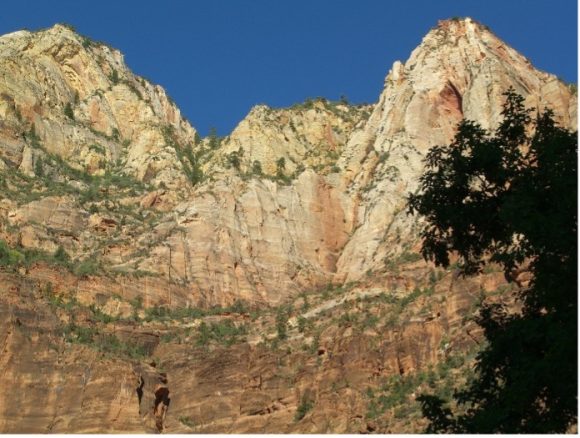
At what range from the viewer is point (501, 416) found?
21.0 meters

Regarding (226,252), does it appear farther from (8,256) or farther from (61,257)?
(8,256)

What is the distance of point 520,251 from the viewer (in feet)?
74.1

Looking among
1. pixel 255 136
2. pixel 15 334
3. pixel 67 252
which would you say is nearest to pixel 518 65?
pixel 255 136

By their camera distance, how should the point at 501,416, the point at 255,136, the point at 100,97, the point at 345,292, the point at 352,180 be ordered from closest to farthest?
1. the point at 501,416
2. the point at 345,292
3. the point at 352,180
4. the point at 255,136
5. the point at 100,97

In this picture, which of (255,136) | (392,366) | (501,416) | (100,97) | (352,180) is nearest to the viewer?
(501,416)

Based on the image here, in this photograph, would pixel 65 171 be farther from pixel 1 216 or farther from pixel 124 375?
pixel 124 375

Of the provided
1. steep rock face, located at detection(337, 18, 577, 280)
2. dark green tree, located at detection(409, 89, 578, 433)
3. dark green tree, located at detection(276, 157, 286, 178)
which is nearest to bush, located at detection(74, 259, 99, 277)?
steep rock face, located at detection(337, 18, 577, 280)

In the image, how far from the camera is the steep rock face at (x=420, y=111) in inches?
3221

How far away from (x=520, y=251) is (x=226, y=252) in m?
59.7

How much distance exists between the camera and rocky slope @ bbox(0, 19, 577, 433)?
64188mm

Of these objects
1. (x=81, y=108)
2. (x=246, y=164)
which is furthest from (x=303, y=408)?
(x=81, y=108)

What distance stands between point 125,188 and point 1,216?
1407cm

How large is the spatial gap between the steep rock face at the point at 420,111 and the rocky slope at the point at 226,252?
187 millimetres

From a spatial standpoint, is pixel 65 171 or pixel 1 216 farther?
pixel 65 171
